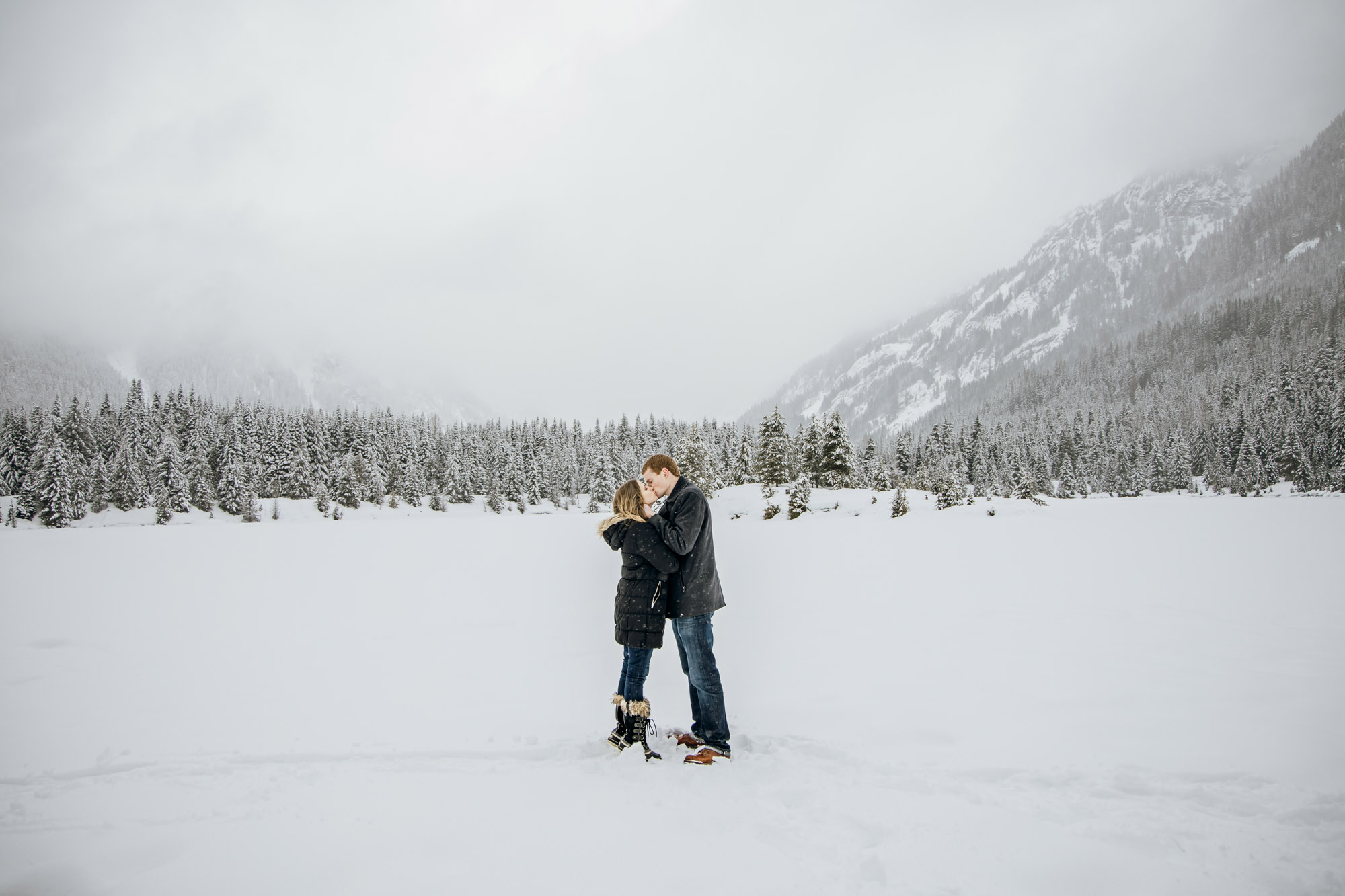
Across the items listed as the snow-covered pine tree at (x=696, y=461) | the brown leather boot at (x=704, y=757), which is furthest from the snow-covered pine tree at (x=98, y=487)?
the brown leather boot at (x=704, y=757)

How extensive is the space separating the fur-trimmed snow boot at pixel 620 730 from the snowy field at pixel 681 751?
137 millimetres

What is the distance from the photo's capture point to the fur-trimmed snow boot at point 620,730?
419cm

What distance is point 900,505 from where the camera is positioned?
29766 millimetres

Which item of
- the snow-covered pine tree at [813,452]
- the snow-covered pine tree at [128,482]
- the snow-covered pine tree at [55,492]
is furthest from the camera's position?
the snow-covered pine tree at [128,482]

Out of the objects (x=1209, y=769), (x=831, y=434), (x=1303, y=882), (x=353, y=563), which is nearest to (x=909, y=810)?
(x=1303, y=882)

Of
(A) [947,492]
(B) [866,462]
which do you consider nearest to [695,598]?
(A) [947,492]

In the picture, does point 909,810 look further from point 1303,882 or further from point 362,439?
point 362,439

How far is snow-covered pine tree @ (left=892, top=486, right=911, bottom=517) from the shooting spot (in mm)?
29750

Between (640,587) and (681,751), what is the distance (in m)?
1.35

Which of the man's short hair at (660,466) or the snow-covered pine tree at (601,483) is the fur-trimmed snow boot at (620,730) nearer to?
the man's short hair at (660,466)

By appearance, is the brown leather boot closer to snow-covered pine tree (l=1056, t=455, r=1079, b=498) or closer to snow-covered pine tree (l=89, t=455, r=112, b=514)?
snow-covered pine tree (l=89, t=455, r=112, b=514)

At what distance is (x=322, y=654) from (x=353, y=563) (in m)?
9.90

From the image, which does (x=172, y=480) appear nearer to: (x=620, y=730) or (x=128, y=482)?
(x=128, y=482)

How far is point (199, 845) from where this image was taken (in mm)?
3105
